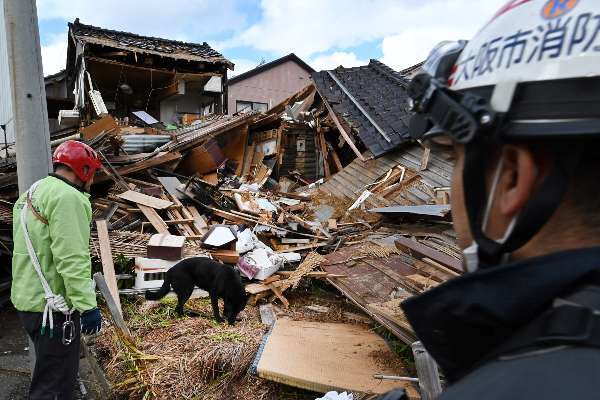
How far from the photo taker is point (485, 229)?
0.91m

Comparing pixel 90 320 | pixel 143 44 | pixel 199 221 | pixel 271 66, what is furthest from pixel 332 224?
pixel 271 66

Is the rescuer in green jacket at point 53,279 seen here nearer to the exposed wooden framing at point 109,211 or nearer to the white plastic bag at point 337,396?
the white plastic bag at point 337,396

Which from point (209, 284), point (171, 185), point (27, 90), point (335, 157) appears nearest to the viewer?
point (27, 90)

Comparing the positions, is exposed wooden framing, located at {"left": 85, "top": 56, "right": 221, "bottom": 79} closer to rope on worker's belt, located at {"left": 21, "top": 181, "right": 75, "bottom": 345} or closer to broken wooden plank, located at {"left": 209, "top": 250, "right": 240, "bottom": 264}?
broken wooden plank, located at {"left": 209, "top": 250, "right": 240, "bottom": 264}

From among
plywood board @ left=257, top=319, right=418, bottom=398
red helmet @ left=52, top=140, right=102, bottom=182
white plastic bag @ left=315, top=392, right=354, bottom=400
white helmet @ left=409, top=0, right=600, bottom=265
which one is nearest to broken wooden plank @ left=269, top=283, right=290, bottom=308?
plywood board @ left=257, top=319, right=418, bottom=398

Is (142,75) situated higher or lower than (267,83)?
lower

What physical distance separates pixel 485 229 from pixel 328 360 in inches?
138

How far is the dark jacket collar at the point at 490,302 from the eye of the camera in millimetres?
714

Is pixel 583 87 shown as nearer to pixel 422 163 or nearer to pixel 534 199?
pixel 534 199

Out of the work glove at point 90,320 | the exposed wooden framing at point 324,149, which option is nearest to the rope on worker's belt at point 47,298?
the work glove at point 90,320

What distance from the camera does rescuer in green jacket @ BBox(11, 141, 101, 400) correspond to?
2.98 metres

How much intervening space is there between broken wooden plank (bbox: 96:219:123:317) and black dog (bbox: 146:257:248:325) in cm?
60

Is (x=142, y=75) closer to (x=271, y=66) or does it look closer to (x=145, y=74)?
(x=145, y=74)

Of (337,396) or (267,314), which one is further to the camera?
(267,314)
